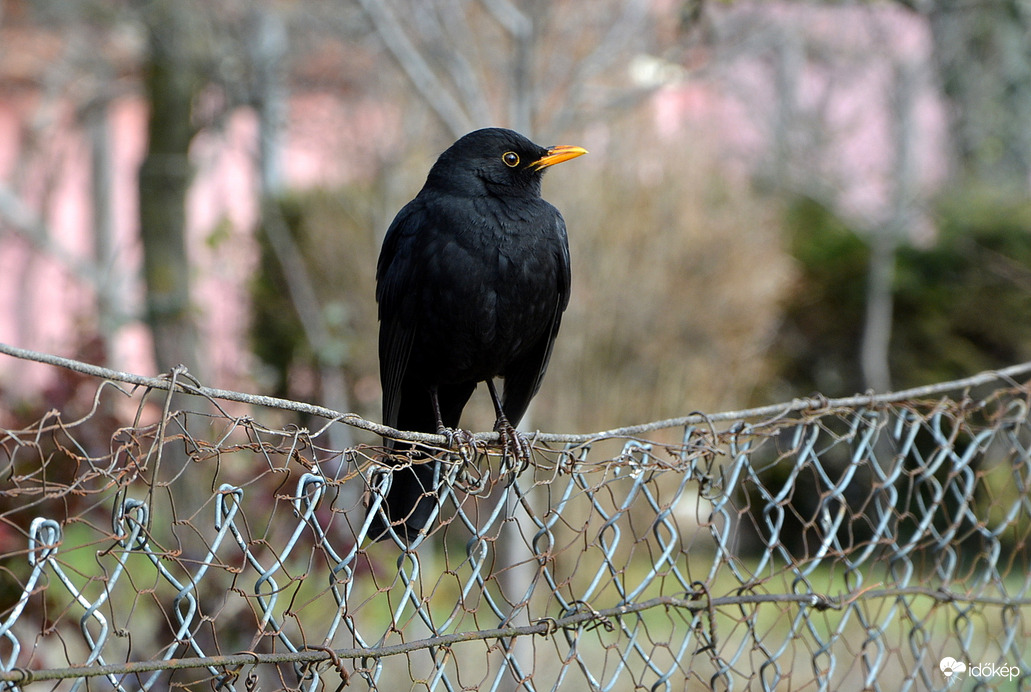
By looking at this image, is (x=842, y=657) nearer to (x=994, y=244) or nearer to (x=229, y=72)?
(x=994, y=244)

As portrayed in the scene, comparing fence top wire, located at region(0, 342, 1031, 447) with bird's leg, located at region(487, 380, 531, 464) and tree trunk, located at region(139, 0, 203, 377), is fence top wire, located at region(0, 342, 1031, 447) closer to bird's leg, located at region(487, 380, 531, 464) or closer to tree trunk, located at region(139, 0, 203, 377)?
bird's leg, located at region(487, 380, 531, 464)

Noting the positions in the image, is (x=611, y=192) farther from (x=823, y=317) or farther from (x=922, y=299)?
(x=922, y=299)

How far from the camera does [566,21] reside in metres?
5.64

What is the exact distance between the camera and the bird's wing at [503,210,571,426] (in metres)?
2.97

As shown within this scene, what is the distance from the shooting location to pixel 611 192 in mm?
7055

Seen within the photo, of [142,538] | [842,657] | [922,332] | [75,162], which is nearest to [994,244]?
[922,332]

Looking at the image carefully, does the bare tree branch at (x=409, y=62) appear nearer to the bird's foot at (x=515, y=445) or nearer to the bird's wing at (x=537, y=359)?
the bird's wing at (x=537, y=359)

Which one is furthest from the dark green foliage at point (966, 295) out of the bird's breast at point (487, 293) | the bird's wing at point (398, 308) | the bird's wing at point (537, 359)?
the bird's wing at point (398, 308)

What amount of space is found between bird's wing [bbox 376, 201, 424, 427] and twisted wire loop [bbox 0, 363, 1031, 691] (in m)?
0.32

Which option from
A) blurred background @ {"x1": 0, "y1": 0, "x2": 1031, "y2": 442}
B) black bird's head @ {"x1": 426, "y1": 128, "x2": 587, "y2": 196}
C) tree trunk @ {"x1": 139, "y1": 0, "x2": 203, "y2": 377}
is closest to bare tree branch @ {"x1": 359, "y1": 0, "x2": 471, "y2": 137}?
blurred background @ {"x1": 0, "y1": 0, "x2": 1031, "y2": 442}

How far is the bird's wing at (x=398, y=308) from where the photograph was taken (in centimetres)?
291

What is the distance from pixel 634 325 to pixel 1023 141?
4.83 metres

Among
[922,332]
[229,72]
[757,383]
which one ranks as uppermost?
[229,72]

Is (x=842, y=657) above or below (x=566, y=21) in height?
below
